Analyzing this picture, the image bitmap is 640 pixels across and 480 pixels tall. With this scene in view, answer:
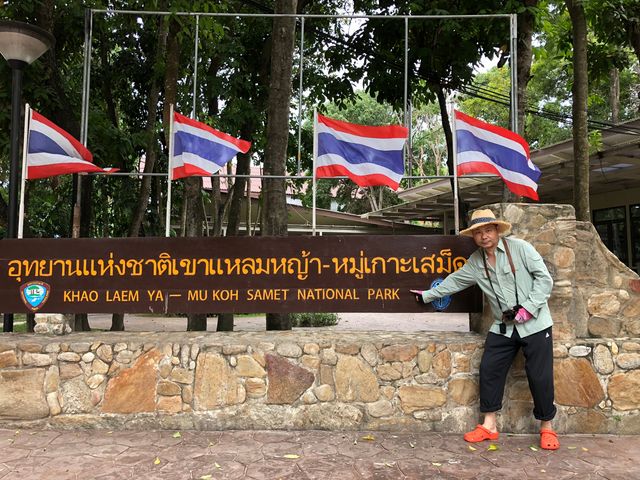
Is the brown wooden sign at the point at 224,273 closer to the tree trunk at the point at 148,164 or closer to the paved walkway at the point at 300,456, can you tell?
the paved walkway at the point at 300,456

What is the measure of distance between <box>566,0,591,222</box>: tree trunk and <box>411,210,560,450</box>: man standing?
3841mm

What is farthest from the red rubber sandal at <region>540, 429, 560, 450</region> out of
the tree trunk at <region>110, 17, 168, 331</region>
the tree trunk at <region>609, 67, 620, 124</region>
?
the tree trunk at <region>609, 67, 620, 124</region>

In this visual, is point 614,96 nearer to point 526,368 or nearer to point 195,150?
point 526,368

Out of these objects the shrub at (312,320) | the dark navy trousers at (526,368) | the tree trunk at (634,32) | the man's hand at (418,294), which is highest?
the tree trunk at (634,32)

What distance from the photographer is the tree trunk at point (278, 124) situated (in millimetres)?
5797

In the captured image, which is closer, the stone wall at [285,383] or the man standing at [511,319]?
the man standing at [511,319]

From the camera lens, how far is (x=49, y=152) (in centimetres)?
517

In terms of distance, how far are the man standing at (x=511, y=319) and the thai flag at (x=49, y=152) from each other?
3958 millimetres

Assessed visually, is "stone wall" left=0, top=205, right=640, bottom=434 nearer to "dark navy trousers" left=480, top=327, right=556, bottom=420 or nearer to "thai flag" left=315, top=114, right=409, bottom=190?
"dark navy trousers" left=480, top=327, right=556, bottom=420

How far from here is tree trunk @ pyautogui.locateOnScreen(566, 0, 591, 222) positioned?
7262 mm

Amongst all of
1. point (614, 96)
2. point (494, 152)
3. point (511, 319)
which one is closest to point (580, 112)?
point (494, 152)

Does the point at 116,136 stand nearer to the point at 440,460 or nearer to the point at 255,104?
the point at 255,104

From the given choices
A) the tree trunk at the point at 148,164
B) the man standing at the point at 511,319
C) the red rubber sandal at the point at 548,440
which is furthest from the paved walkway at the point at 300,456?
the tree trunk at the point at 148,164

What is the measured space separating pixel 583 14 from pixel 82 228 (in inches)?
327
